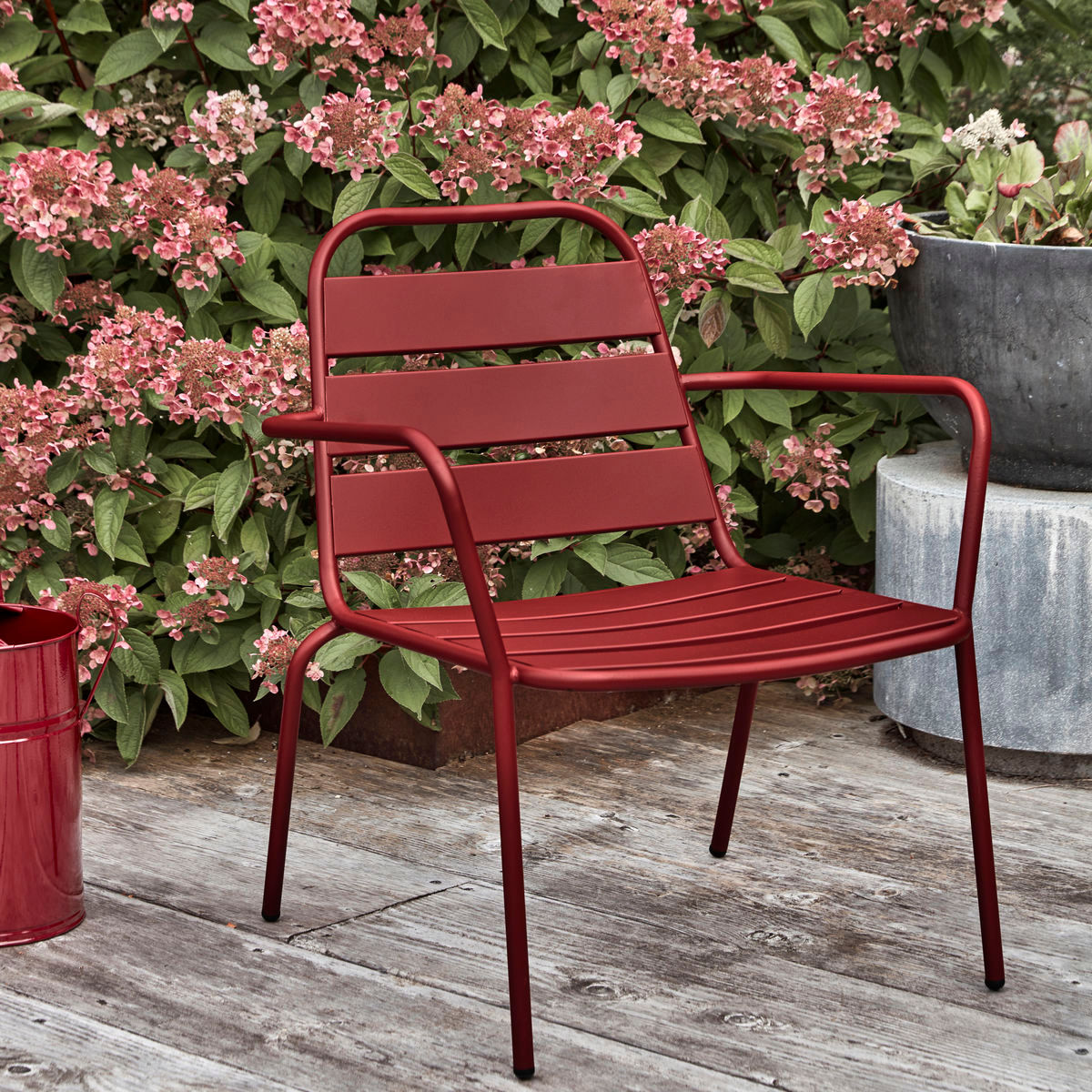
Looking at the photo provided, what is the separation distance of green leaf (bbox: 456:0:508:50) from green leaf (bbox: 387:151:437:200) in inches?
10.2

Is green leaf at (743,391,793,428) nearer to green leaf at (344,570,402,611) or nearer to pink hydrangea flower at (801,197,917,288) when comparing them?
pink hydrangea flower at (801,197,917,288)

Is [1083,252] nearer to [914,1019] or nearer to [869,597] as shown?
[869,597]

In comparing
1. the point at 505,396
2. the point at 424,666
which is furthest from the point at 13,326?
the point at 505,396

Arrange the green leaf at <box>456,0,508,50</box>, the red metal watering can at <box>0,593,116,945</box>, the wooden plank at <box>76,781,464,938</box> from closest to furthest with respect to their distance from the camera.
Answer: the red metal watering can at <box>0,593,116,945</box> → the wooden plank at <box>76,781,464,938</box> → the green leaf at <box>456,0,508,50</box>

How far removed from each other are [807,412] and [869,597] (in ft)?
3.41

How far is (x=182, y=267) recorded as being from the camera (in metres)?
2.46

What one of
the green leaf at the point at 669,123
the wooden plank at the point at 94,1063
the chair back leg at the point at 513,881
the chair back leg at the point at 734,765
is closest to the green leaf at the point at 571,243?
the green leaf at the point at 669,123

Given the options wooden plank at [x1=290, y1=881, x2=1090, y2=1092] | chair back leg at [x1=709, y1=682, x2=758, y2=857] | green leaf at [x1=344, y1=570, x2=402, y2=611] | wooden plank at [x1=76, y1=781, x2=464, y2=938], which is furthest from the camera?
green leaf at [x1=344, y1=570, x2=402, y2=611]

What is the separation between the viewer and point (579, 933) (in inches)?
75.7

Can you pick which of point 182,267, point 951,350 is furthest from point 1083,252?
point 182,267

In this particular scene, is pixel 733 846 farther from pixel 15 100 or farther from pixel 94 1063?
pixel 15 100

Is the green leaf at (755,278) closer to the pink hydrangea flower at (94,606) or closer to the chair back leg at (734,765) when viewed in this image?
the chair back leg at (734,765)

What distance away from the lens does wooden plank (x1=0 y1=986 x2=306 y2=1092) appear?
5.07 ft

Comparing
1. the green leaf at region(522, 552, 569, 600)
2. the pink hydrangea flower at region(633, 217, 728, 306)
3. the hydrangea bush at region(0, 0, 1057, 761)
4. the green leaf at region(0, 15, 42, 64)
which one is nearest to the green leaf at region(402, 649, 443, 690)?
the hydrangea bush at region(0, 0, 1057, 761)
